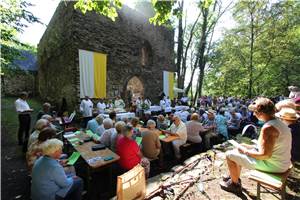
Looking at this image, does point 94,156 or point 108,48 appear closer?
point 94,156

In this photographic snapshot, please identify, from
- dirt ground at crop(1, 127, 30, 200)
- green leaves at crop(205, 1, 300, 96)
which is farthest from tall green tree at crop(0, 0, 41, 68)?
green leaves at crop(205, 1, 300, 96)

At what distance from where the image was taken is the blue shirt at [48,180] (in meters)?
2.41

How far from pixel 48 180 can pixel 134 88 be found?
11928mm

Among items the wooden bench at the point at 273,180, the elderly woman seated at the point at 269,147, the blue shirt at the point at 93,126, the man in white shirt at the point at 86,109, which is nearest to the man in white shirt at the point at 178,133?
the blue shirt at the point at 93,126

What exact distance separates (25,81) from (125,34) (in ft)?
49.1

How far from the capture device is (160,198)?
268cm

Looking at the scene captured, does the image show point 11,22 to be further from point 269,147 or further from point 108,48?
point 269,147

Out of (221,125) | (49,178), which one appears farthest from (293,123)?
→ (49,178)

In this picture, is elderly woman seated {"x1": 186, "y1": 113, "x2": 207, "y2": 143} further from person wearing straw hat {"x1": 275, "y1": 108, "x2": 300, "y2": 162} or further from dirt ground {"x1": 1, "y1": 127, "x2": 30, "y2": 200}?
dirt ground {"x1": 1, "y1": 127, "x2": 30, "y2": 200}

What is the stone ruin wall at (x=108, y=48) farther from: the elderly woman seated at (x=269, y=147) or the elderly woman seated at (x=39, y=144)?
the elderly woman seated at (x=269, y=147)

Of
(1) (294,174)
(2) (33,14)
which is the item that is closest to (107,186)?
(1) (294,174)

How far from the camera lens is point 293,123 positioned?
3.20 meters

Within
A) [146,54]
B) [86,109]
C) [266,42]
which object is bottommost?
[86,109]

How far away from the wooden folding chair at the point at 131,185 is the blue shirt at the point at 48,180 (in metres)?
0.81
